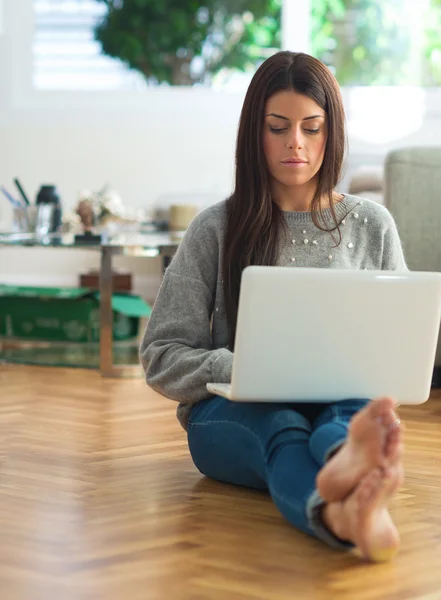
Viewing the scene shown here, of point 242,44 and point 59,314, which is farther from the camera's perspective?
point 242,44

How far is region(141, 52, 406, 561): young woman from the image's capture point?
2.01 m

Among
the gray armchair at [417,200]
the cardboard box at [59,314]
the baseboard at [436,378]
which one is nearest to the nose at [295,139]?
the gray armchair at [417,200]

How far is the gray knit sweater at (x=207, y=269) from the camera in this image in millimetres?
2111

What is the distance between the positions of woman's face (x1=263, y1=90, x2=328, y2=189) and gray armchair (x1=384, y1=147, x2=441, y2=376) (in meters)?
1.19

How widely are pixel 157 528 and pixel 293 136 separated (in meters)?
0.81

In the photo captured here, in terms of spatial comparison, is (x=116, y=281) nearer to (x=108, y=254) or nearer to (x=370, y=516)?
(x=108, y=254)

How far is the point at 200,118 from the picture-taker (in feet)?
20.4

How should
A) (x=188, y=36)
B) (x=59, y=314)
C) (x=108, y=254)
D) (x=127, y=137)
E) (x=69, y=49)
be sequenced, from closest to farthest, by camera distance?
(x=108, y=254) → (x=59, y=314) → (x=127, y=137) → (x=69, y=49) → (x=188, y=36)

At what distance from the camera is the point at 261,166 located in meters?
2.13

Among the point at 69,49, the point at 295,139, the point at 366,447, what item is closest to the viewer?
the point at 366,447

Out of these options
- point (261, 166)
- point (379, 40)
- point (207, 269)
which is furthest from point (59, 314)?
point (379, 40)

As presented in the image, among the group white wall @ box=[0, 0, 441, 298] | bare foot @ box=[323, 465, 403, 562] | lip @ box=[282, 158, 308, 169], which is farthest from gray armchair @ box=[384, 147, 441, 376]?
white wall @ box=[0, 0, 441, 298]

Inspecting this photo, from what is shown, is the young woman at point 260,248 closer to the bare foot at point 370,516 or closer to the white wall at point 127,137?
the bare foot at point 370,516

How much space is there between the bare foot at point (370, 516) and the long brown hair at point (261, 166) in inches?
24.2
